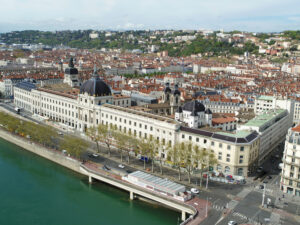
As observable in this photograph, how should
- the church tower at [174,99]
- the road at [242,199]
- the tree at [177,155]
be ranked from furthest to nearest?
the church tower at [174,99]
the tree at [177,155]
the road at [242,199]

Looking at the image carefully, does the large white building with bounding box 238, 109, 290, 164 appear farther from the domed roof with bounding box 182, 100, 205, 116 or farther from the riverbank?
the riverbank

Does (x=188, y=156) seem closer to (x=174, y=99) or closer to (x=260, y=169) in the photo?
(x=260, y=169)

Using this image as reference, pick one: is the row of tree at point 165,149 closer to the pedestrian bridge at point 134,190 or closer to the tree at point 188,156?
the tree at point 188,156

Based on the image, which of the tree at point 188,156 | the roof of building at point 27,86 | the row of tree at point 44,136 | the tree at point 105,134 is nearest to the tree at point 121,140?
the tree at point 105,134

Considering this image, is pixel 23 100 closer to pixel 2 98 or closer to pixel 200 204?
pixel 2 98

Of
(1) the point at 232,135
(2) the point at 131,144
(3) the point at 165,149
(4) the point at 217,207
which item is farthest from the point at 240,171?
(2) the point at 131,144

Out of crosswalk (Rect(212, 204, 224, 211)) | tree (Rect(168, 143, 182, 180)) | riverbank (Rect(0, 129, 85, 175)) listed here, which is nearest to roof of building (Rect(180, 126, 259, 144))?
tree (Rect(168, 143, 182, 180))
